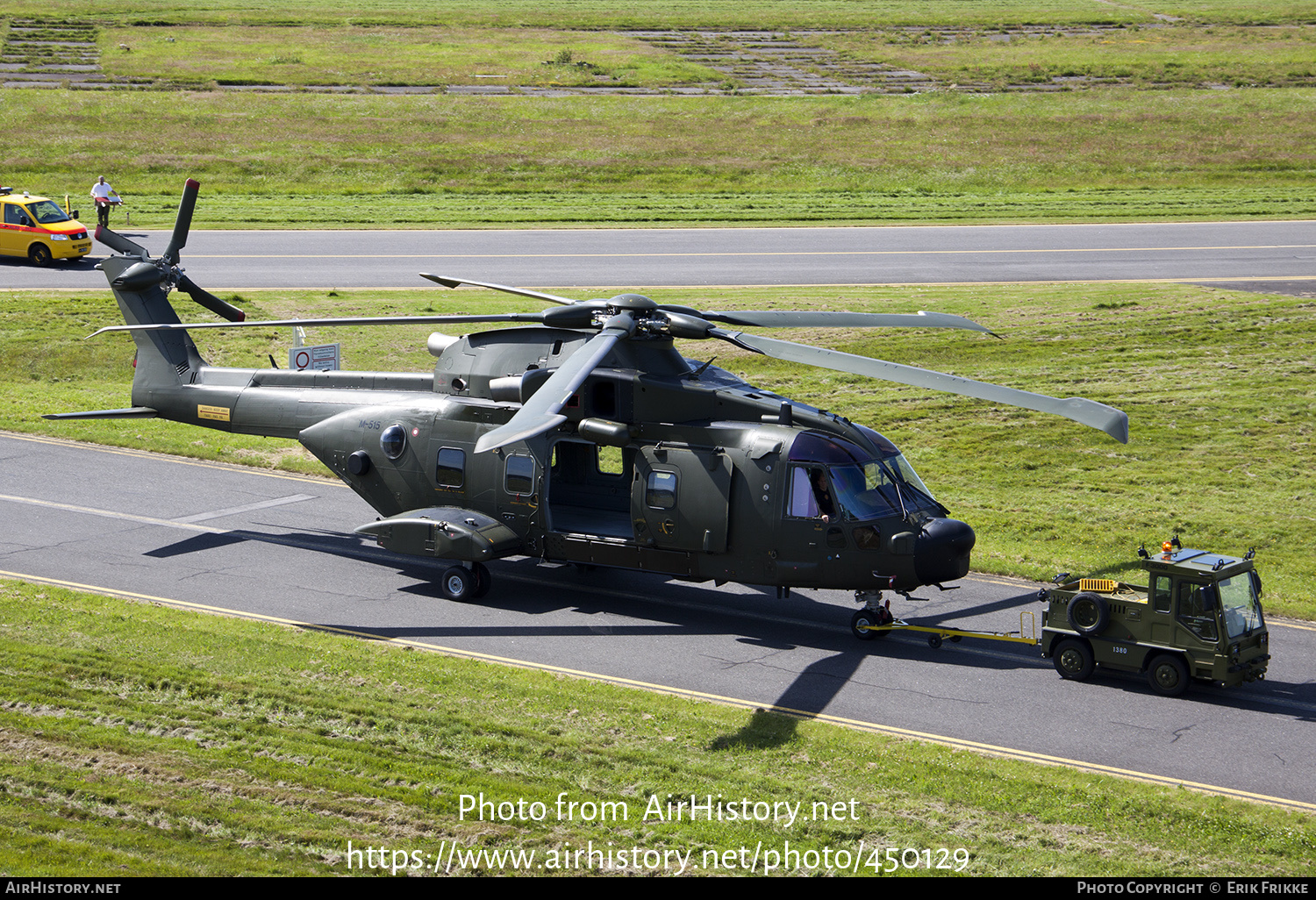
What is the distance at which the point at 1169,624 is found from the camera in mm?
15148

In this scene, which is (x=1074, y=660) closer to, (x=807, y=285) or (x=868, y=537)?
(x=868, y=537)

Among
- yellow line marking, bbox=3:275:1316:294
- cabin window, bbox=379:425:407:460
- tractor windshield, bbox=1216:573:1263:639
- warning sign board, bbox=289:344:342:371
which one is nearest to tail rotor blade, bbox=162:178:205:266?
warning sign board, bbox=289:344:342:371

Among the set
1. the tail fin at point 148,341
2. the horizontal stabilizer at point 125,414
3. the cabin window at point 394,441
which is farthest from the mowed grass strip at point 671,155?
the cabin window at point 394,441

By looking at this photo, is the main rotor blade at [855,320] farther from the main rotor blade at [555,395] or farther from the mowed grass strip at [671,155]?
the mowed grass strip at [671,155]

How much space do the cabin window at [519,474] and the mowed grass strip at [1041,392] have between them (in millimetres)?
8145

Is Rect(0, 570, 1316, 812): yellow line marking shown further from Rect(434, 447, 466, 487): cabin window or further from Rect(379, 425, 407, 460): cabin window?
Rect(379, 425, 407, 460): cabin window

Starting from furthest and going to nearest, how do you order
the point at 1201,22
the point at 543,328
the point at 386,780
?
the point at 1201,22 → the point at 543,328 → the point at 386,780

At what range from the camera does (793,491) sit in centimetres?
1691

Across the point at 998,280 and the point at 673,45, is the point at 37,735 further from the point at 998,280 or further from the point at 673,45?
the point at 673,45

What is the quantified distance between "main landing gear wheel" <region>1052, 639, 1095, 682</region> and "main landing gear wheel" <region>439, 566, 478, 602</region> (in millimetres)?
9104

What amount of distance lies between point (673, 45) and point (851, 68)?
1691cm

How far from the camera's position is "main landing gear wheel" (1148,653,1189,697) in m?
15.2

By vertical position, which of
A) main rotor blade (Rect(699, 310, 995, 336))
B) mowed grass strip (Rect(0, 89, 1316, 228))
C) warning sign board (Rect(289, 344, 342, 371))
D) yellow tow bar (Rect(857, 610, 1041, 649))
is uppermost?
mowed grass strip (Rect(0, 89, 1316, 228))

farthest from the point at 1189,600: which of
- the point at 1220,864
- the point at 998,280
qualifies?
the point at 998,280
